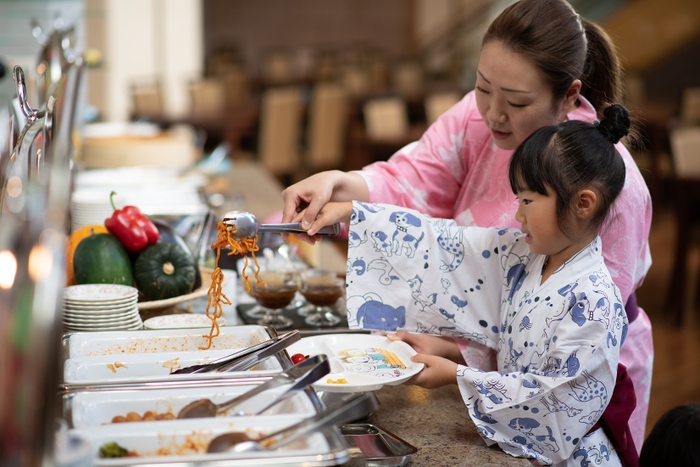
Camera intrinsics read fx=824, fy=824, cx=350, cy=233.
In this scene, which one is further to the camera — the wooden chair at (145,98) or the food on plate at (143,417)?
the wooden chair at (145,98)

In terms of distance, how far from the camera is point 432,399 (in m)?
1.59

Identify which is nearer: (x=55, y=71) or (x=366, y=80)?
(x=55, y=71)

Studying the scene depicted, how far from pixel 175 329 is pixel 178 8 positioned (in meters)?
6.65

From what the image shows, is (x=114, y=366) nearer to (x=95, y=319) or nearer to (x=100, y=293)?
(x=95, y=319)

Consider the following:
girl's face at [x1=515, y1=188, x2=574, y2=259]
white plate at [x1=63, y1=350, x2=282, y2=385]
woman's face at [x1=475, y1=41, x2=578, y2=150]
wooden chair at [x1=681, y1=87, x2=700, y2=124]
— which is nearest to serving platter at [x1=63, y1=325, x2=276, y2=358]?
white plate at [x1=63, y1=350, x2=282, y2=385]

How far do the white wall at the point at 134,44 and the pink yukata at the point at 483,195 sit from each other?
5.74m

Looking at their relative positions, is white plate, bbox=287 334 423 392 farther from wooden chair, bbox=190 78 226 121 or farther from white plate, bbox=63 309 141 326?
wooden chair, bbox=190 78 226 121

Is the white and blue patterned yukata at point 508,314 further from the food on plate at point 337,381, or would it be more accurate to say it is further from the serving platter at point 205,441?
the serving platter at point 205,441

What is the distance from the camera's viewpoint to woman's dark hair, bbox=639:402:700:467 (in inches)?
59.7

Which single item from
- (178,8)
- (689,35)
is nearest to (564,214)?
(178,8)

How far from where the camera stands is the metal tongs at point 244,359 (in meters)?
1.33

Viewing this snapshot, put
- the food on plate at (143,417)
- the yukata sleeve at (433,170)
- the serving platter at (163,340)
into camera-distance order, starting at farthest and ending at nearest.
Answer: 1. the yukata sleeve at (433,170)
2. the serving platter at (163,340)
3. the food on plate at (143,417)

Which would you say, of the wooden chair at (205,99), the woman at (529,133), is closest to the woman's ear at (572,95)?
the woman at (529,133)

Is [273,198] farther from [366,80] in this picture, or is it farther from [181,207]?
[366,80]
